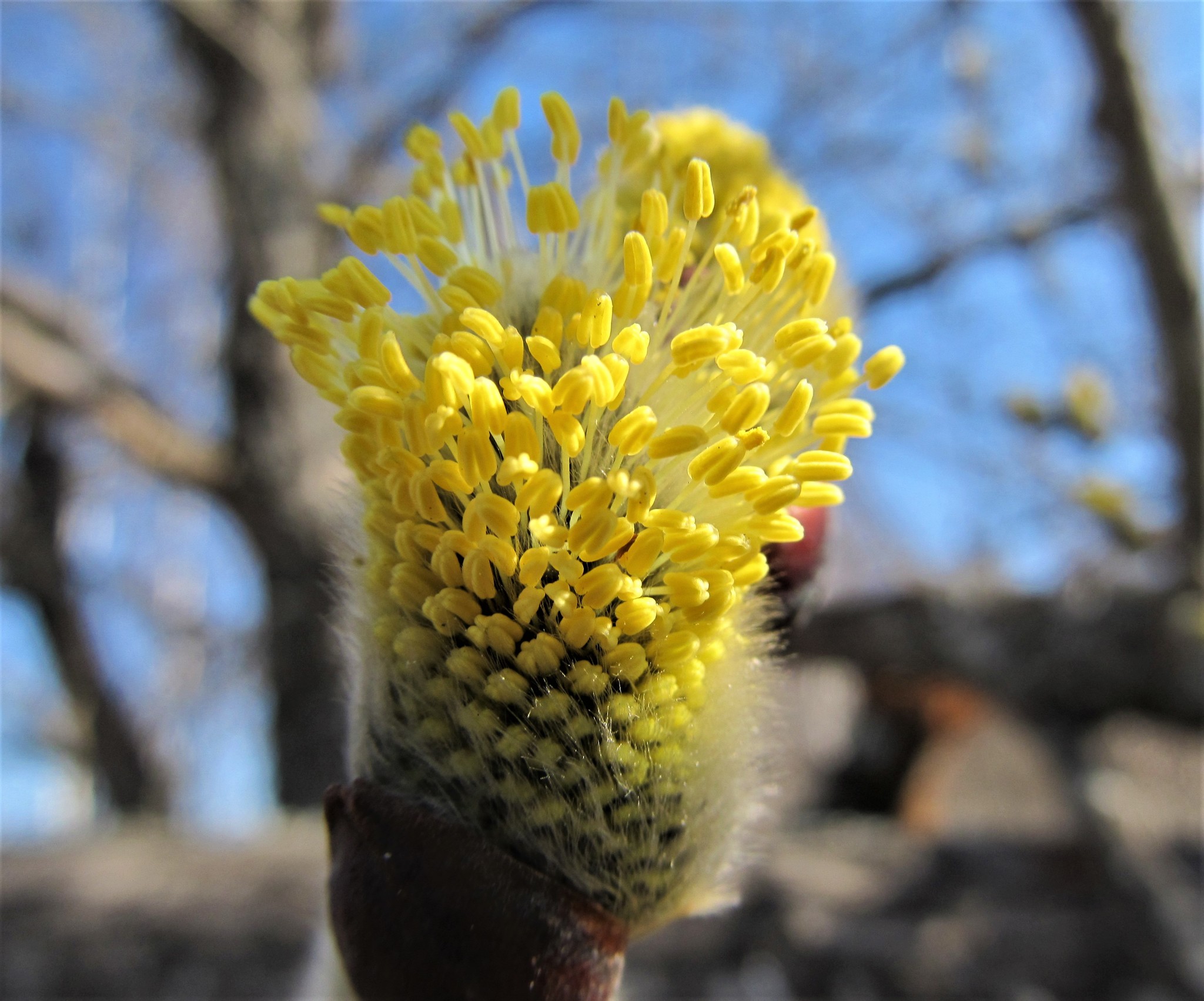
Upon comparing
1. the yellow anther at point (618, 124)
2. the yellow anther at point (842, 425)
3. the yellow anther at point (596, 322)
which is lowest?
the yellow anther at point (842, 425)

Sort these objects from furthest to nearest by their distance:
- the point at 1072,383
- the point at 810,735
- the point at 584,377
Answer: the point at 810,735, the point at 1072,383, the point at 584,377

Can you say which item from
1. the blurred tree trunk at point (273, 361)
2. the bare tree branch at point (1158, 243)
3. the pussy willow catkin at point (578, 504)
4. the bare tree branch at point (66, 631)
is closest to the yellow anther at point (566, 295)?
the pussy willow catkin at point (578, 504)

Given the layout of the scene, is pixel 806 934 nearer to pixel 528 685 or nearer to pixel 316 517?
pixel 316 517

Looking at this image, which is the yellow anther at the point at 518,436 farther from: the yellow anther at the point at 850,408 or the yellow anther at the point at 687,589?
the yellow anther at the point at 850,408

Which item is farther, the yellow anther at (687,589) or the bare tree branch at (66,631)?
the bare tree branch at (66,631)

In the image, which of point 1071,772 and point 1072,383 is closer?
point 1072,383

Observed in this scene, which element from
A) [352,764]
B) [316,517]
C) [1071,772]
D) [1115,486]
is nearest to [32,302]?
[316,517]
